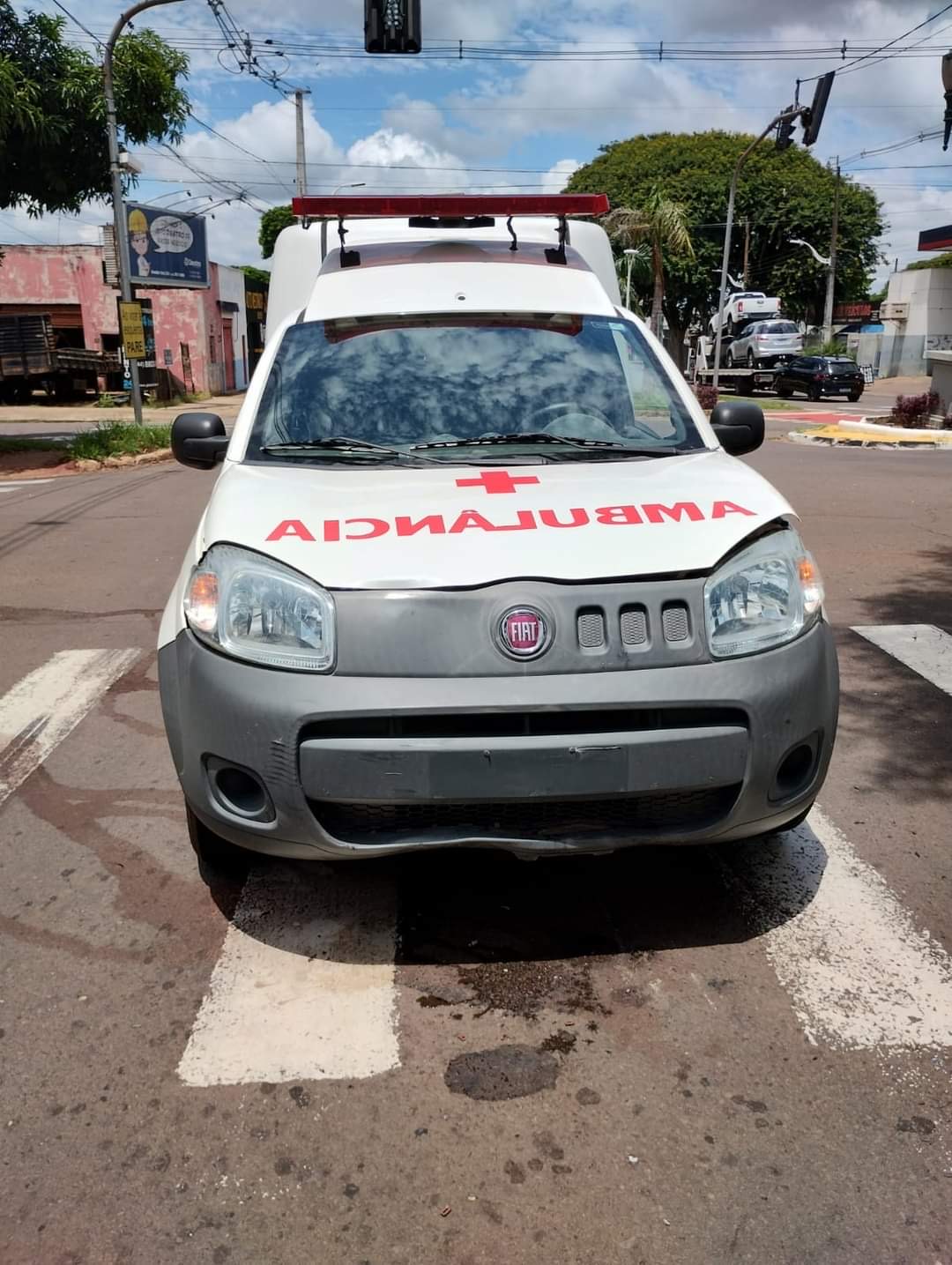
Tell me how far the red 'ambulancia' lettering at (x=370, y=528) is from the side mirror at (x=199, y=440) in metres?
1.29

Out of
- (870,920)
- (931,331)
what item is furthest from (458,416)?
(931,331)

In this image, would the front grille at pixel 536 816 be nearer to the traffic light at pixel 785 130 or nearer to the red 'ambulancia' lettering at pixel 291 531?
the red 'ambulancia' lettering at pixel 291 531

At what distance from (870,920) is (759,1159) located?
1166mm

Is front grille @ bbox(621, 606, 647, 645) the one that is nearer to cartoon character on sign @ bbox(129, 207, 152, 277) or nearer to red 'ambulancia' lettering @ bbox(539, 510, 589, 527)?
red 'ambulancia' lettering @ bbox(539, 510, 589, 527)

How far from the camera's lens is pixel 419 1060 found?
262cm

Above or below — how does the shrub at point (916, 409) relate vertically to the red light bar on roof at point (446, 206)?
below

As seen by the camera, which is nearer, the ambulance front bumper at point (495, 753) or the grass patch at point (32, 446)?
the ambulance front bumper at point (495, 753)

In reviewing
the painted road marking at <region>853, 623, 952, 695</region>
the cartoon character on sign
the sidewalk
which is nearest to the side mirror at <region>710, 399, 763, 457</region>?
A: the painted road marking at <region>853, 623, 952, 695</region>

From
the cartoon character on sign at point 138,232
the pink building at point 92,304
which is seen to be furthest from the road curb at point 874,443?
the pink building at point 92,304

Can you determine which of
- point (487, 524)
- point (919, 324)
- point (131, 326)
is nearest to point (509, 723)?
point (487, 524)

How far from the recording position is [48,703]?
5391 millimetres

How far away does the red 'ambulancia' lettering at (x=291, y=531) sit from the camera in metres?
2.87

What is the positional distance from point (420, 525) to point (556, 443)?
94cm

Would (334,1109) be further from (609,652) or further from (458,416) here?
(458,416)
